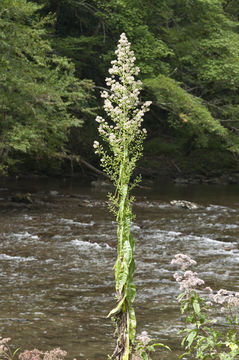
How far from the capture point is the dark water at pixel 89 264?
22.7 ft

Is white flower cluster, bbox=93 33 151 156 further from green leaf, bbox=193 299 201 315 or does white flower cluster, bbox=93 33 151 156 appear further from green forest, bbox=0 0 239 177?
green forest, bbox=0 0 239 177

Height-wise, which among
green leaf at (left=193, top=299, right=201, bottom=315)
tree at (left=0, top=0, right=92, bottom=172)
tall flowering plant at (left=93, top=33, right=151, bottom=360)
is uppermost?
tree at (left=0, top=0, right=92, bottom=172)

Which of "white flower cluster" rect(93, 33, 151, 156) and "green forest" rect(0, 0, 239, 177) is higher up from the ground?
"green forest" rect(0, 0, 239, 177)

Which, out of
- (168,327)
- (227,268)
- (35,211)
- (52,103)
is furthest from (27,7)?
(168,327)

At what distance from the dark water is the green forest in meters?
2.71

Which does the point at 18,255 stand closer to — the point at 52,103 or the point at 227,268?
the point at 227,268

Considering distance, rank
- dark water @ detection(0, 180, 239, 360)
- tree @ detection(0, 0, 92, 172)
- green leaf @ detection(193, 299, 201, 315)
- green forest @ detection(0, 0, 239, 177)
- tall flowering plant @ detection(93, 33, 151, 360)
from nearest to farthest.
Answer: tall flowering plant @ detection(93, 33, 151, 360)
green leaf @ detection(193, 299, 201, 315)
dark water @ detection(0, 180, 239, 360)
tree @ detection(0, 0, 92, 172)
green forest @ detection(0, 0, 239, 177)

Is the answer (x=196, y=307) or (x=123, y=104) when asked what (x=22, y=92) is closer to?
(x=123, y=104)

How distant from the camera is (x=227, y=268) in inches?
416

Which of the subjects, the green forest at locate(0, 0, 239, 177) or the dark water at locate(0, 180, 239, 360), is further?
the green forest at locate(0, 0, 239, 177)

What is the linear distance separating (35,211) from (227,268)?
8.45 metres

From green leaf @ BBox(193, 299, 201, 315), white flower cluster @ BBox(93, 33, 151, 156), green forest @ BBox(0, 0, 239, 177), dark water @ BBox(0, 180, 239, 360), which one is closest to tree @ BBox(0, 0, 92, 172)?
green forest @ BBox(0, 0, 239, 177)

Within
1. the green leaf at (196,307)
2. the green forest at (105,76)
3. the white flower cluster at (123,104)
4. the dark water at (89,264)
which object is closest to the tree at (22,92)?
the green forest at (105,76)

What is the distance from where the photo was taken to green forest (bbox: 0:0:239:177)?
17.3m
